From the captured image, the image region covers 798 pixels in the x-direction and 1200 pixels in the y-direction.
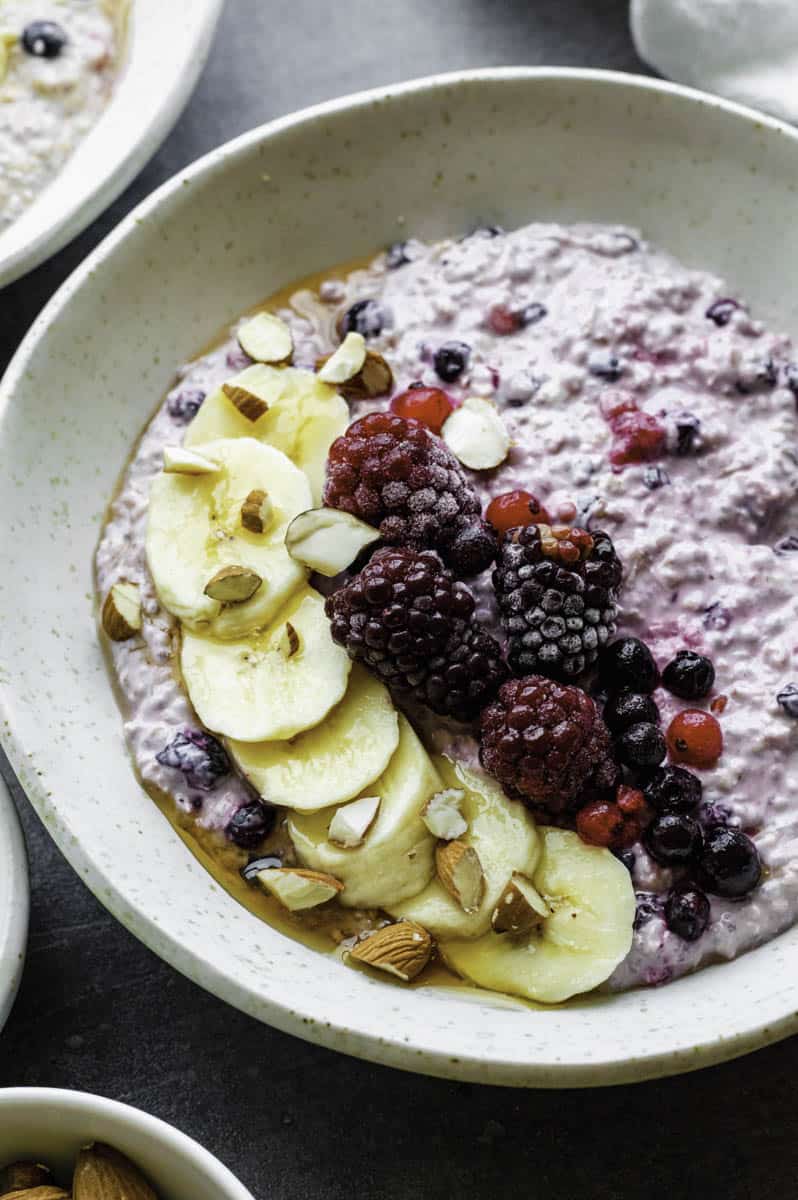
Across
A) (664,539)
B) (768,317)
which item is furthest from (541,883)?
(768,317)

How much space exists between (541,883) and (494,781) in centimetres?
17

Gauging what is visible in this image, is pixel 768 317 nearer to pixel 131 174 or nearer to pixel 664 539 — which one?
pixel 664 539

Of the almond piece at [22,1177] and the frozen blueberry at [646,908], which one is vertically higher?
the frozen blueberry at [646,908]

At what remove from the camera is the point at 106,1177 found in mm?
1698

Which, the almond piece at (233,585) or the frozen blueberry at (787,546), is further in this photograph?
the frozen blueberry at (787,546)

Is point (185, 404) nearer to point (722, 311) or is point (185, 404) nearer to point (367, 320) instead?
point (367, 320)

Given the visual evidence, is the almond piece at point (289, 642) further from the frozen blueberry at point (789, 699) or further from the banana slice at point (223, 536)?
the frozen blueberry at point (789, 699)

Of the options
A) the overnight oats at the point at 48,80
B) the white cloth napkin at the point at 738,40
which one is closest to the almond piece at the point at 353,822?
the overnight oats at the point at 48,80

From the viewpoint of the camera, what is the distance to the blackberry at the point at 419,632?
1.83 m

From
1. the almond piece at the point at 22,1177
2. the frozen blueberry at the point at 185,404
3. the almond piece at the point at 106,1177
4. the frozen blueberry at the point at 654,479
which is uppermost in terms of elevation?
the frozen blueberry at the point at 654,479

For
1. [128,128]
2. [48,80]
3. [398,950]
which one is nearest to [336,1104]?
[398,950]

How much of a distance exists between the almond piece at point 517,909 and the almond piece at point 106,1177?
2.02 feet

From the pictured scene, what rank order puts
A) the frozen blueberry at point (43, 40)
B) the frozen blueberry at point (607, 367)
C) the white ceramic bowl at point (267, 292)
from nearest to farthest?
the white ceramic bowl at point (267, 292) < the frozen blueberry at point (607, 367) < the frozen blueberry at point (43, 40)

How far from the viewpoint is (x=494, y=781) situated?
1961mm
